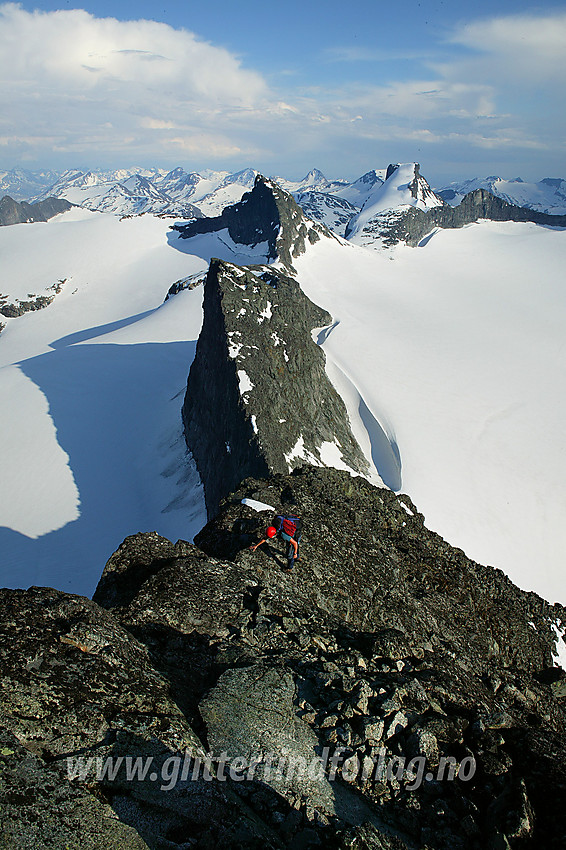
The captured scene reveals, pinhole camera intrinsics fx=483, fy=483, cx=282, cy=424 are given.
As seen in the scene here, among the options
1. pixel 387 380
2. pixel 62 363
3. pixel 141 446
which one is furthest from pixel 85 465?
pixel 387 380

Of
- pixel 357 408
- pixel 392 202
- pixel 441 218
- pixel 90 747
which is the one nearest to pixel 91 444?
pixel 357 408

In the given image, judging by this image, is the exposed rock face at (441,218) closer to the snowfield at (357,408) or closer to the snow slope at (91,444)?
the snowfield at (357,408)

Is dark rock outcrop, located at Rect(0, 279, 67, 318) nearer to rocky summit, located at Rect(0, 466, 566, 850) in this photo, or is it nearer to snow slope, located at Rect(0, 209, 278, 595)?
snow slope, located at Rect(0, 209, 278, 595)

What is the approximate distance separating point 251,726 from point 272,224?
98042 millimetres

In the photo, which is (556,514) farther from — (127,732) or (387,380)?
(127,732)

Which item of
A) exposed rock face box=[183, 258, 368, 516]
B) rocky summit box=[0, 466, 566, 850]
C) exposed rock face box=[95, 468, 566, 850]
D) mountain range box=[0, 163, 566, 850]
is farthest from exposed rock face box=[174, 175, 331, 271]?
rocky summit box=[0, 466, 566, 850]

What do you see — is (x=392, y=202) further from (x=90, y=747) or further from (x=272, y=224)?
(x=90, y=747)

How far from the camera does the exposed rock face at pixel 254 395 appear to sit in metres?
30.8

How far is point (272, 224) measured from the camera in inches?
3728

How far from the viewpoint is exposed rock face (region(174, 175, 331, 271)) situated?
86125mm

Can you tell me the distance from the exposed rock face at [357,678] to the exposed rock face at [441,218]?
10933 centimetres

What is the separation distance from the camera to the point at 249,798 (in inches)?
237

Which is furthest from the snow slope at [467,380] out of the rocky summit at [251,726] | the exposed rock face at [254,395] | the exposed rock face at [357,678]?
the rocky summit at [251,726]

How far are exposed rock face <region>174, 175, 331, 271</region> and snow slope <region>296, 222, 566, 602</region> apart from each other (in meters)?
3.58
